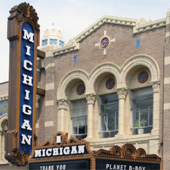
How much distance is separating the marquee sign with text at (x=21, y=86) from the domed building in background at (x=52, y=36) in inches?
Result: 373

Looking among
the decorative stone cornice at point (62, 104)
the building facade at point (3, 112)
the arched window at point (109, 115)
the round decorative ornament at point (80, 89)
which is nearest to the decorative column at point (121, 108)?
the arched window at point (109, 115)

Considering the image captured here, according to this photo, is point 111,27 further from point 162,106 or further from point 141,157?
point 141,157

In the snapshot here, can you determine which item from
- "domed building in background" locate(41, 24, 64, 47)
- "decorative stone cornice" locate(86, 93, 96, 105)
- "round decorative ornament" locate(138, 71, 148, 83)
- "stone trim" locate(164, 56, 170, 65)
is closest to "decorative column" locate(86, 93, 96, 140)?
"decorative stone cornice" locate(86, 93, 96, 105)

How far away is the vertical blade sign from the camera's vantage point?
3184 cm

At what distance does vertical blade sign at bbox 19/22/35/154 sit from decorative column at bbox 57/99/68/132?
1839 mm

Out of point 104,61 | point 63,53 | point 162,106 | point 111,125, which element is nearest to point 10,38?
point 63,53

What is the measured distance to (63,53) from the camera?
34.2 meters

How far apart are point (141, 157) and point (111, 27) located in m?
9.18

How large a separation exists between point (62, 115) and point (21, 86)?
10.6ft

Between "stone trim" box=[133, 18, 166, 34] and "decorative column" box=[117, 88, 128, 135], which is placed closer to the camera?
"stone trim" box=[133, 18, 166, 34]

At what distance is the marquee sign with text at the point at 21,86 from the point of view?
103 feet

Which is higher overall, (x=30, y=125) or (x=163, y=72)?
(x=163, y=72)

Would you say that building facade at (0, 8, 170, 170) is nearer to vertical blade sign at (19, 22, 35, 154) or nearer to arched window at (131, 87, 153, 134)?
arched window at (131, 87, 153, 134)

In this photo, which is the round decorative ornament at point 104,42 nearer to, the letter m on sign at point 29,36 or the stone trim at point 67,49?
the stone trim at point 67,49
